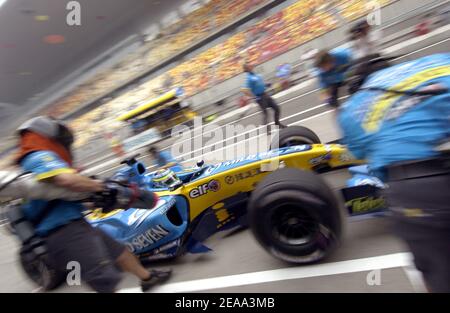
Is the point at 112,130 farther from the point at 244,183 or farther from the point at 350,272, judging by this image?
the point at 350,272

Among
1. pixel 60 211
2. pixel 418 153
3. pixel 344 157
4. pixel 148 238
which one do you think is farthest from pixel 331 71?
pixel 60 211

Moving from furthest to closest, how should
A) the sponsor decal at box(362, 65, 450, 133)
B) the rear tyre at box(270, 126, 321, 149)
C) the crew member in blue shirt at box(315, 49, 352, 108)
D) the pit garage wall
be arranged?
the pit garage wall < the rear tyre at box(270, 126, 321, 149) < the crew member in blue shirt at box(315, 49, 352, 108) < the sponsor decal at box(362, 65, 450, 133)

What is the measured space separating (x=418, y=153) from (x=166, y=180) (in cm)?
264

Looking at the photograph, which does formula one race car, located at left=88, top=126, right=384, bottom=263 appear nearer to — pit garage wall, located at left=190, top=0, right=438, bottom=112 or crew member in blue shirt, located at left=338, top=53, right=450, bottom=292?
crew member in blue shirt, located at left=338, top=53, right=450, bottom=292

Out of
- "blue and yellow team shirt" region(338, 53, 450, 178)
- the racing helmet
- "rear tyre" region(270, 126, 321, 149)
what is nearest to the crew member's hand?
the racing helmet

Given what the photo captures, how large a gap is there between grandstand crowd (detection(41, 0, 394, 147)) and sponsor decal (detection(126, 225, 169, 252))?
37.2ft

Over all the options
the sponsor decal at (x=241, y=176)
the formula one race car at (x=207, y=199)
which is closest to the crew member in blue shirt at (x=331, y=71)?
the formula one race car at (x=207, y=199)

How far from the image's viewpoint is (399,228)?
1.33m

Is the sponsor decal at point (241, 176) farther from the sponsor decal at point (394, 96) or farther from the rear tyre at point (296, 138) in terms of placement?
the sponsor decal at point (394, 96)

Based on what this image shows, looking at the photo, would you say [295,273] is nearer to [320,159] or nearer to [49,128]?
[320,159]

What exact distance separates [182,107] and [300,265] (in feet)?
27.4

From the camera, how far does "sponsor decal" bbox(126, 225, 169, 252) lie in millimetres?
3272

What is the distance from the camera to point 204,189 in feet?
10.9
